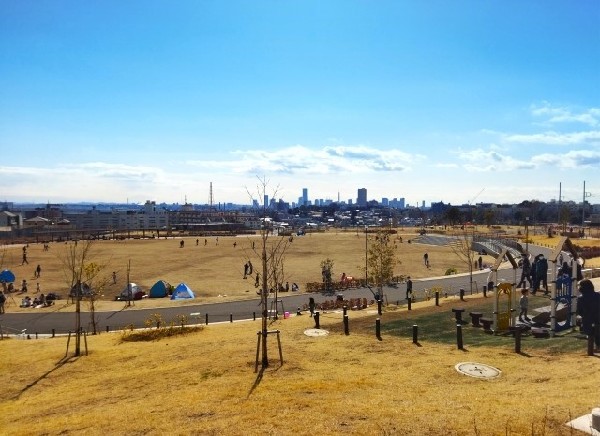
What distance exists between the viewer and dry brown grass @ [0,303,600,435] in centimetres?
882

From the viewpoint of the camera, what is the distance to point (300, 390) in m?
10.8

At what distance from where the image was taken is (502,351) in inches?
541

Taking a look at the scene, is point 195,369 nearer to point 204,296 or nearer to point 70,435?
point 70,435

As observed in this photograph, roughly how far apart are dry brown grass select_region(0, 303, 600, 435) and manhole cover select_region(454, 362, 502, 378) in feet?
0.86

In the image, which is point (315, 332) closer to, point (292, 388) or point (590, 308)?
point (292, 388)

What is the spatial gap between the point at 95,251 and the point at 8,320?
45357mm

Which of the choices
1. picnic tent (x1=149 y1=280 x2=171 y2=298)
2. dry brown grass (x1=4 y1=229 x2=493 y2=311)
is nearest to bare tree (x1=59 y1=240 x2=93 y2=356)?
dry brown grass (x1=4 y1=229 x2=493 y2=311)

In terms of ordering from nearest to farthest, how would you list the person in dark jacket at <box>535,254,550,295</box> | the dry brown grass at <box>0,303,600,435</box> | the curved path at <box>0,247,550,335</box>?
the dry brown grass at <box>0,303,600,435</box> < the person in dark jacket at <box>535,254,550,295</box> < the curved path at <box>0,247,550,335</box>

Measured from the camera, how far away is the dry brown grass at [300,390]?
882cm

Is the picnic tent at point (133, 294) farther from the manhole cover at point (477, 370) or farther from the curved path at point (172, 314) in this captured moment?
the manhole cover at point (477, 370)

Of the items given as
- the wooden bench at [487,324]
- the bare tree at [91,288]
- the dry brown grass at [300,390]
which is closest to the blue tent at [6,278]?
the bare tree at [91,288]

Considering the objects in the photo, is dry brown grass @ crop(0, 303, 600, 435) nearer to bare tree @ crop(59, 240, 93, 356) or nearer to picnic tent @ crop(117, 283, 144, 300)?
bare tree @ crop(59, 240, 93, 356)

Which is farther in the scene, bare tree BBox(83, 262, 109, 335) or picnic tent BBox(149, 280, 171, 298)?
picnic tent BBox(149, 280, 171, 298)

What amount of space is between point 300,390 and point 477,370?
15.9ft
